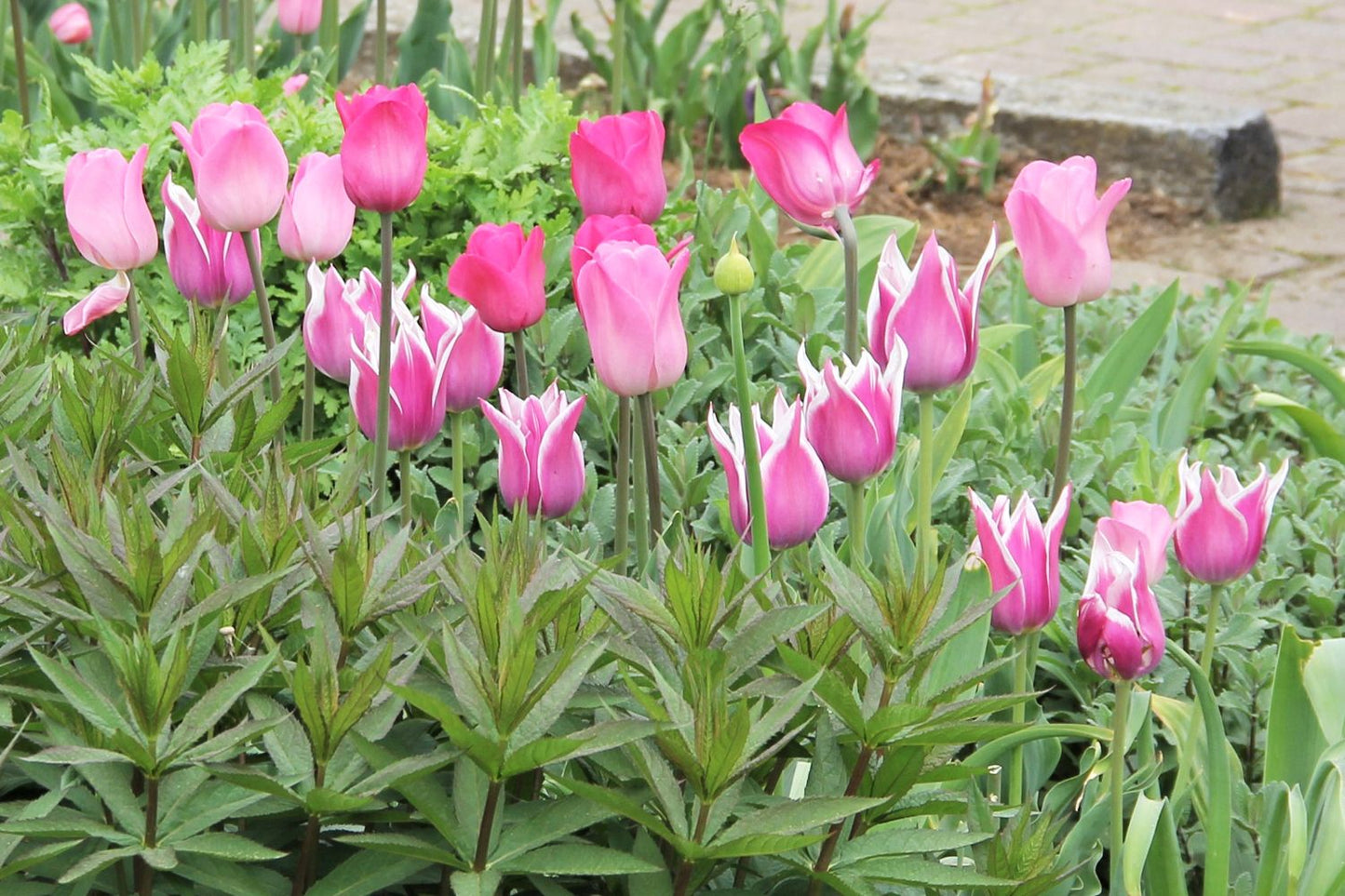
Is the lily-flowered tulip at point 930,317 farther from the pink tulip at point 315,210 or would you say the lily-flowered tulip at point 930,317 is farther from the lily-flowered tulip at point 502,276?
the pink tulip at point 315,210

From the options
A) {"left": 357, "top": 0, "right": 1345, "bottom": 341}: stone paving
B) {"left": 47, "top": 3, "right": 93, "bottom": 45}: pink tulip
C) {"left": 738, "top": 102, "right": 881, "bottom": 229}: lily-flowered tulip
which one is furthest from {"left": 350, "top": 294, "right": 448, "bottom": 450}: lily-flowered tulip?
{"left": 357, "top": 0, "right": 1345, "bottom": 341}: stone paving

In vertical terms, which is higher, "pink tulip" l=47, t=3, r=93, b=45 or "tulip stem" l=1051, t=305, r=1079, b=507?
"tulip stem" l=1051, t=305, r=1079, b=507

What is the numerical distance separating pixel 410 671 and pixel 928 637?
35cm

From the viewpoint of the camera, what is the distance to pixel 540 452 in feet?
5.23

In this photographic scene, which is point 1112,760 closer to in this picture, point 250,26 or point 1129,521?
point 1129,521

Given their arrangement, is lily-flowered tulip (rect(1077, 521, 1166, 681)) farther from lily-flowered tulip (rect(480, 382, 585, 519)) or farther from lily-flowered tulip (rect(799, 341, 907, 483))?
lily-flowered tulip (rect(480, 382, 585, 519))

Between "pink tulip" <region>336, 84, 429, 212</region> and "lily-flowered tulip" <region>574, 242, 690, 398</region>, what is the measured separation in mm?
217

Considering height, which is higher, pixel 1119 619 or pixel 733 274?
pixel 733 274

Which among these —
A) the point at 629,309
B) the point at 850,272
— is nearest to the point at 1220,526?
the point at 850,272

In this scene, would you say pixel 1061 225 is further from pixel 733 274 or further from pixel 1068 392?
pixel 733 274

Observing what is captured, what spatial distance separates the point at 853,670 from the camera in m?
1.14

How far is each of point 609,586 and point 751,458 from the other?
1.20 feet

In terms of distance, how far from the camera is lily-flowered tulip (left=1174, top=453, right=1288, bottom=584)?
59.9 inches

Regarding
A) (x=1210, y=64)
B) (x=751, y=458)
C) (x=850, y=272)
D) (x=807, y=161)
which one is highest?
(x=807, y=161)
